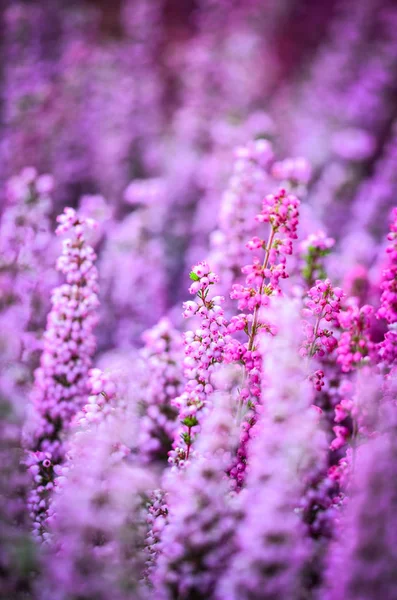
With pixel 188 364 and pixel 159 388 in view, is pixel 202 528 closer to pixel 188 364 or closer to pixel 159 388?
pixel 188 364

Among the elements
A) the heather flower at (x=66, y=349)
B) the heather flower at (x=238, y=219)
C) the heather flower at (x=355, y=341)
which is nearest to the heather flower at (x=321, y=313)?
the heather flower at (x=355, y=341)

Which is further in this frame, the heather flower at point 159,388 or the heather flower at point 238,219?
the heather flower at point 238,219

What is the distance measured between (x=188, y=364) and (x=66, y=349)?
592 millimetres

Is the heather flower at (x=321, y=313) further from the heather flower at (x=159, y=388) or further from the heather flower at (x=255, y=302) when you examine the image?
the heather flower at (x=159, y=388)

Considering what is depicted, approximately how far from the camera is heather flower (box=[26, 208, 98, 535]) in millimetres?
2004

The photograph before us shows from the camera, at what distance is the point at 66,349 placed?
6.70 ft

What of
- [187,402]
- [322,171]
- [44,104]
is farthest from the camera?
[322,171]

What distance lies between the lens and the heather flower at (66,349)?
78.9 inches

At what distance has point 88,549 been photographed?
1369 millimetres

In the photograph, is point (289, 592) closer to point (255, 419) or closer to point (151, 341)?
point (255, 419)

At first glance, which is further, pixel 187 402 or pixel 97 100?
pixel 97 100

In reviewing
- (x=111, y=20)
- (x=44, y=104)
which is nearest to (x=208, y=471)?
(x=44, y=104)

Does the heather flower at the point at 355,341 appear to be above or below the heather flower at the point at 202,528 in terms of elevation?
above

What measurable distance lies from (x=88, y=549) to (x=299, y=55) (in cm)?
783
